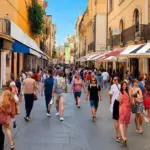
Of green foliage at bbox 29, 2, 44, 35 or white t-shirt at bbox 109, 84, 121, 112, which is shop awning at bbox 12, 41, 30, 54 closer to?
green foliage at bbox 29, 2, 44, 35

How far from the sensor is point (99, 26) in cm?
4522

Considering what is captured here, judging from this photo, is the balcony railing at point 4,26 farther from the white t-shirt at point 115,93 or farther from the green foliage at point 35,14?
the green foliage at point 35,14

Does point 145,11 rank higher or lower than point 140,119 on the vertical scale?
higher

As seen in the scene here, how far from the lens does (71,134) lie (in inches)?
339

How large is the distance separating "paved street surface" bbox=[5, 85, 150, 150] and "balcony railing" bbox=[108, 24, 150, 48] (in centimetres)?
921

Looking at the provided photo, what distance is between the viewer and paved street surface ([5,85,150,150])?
7.33m

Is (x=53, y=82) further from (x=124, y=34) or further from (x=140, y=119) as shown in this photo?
(x=124, y=34)

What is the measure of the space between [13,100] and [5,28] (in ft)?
40.3

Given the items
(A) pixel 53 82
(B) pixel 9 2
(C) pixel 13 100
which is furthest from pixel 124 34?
(C) pixel 13 100

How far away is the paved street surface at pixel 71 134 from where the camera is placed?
7332 millimetres

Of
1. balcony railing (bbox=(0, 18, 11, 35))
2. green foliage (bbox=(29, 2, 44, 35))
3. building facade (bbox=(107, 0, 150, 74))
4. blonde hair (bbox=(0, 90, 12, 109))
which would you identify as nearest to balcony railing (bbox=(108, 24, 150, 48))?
building facade (bbox=(107, 0, 150, 74))

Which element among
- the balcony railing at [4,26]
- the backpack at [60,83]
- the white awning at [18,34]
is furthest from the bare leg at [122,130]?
the white awning at [18,34]

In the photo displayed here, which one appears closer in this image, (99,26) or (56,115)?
(56,115)

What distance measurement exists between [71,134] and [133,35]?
14.8 m
